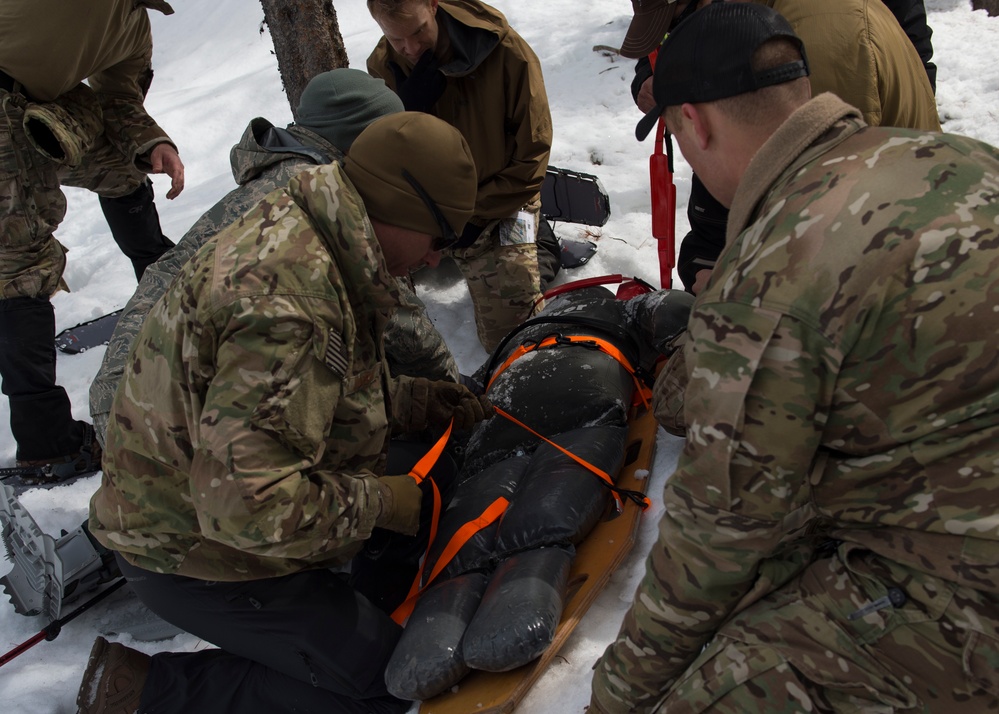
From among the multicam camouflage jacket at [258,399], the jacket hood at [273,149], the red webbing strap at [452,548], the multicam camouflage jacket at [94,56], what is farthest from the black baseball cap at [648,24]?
the multicam camouflage jacket at [94,56]

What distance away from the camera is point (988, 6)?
639cm

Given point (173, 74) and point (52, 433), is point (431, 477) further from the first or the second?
point (173, 74)

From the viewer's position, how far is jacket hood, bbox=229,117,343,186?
3.03m

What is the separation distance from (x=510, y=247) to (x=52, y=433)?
2.29m

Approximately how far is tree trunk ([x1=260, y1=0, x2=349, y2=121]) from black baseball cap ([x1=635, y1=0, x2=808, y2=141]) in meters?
3.33

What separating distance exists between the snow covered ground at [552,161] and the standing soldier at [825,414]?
0.78 metres

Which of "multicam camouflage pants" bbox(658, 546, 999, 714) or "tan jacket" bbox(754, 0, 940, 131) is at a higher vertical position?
"tan jacket" bbox(754, 0, 940, 131)

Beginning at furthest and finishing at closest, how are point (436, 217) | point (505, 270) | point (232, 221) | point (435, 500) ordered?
point (505, 270) → point (232, 221) → point (435, 500) → point (436, 217)

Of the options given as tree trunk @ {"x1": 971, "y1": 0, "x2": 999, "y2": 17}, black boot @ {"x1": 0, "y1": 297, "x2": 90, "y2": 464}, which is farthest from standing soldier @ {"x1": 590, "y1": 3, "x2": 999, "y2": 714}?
tree trunk @ {"x1": 971, "y1": 0, "x2": 999, "y2": 17}

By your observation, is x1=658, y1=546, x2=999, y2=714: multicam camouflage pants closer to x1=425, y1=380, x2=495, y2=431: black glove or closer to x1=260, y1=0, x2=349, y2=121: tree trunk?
x1=425, y1=380, x2=495, y2=431: black glove

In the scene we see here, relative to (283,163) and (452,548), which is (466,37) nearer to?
(283,163)

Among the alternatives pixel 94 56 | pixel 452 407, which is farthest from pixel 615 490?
pixel 94 56

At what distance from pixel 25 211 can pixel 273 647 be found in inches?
92.3

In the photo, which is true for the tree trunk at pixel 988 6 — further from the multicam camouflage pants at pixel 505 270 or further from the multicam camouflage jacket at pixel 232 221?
the multicam camouflage jacket at pixel 232 221
